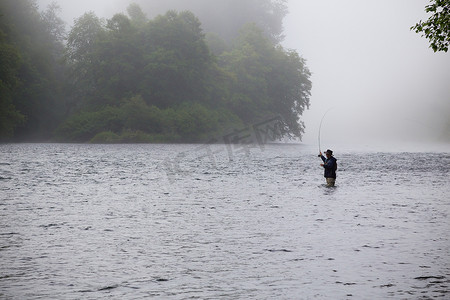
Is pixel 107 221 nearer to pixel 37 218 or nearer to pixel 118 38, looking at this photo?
pixel 37 218

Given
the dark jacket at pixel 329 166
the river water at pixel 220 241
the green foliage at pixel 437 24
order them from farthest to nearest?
1. the dark jacket at pixel 329 166
2. the green foliage at pixel 437 24
3. the river water at pixel 220 241

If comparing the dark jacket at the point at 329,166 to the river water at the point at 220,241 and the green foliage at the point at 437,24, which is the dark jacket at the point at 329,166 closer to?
the river water at the point at 220,241

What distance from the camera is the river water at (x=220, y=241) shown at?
8.66 meters

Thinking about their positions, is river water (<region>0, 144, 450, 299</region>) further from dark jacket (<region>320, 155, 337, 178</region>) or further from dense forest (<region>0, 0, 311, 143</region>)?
dense forest (<region>0, 0, 311, 143</region>)

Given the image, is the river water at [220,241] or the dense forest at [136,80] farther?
the dense forest at [136,80]

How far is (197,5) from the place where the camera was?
385 feet

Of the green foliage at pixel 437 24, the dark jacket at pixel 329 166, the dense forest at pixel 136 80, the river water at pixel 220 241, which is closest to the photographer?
the river water at pixel 220 241

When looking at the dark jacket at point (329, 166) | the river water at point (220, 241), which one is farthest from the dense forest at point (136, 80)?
the river water at point (220, 241)

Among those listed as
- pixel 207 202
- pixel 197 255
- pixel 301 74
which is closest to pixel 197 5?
pixel 301 74

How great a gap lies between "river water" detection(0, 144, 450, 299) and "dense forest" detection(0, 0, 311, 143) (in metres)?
54.7

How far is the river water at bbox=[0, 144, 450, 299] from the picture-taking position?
8.66m

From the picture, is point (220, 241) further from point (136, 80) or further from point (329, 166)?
point (136, 80)

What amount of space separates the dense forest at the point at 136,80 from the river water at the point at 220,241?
5467 cm

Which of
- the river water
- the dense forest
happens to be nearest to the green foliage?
the river water
